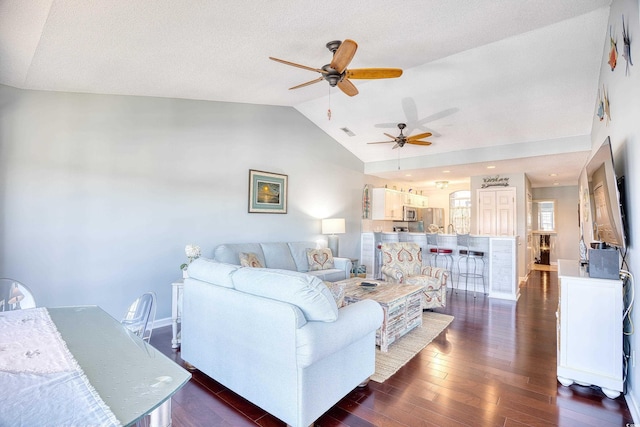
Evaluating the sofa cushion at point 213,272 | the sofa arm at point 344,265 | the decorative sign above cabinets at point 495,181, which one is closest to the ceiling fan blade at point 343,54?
the sofa cushion at point 213,272

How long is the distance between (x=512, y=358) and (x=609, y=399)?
742 mm

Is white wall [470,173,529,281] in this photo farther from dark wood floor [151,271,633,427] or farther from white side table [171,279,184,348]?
white side table [171,279,184,348]

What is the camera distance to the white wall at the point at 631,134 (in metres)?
2.08

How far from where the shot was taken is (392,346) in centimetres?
324

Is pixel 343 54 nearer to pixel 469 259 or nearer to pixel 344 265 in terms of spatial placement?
pixel 344 265

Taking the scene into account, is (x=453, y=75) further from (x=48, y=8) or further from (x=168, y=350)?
(x=168, y=350)

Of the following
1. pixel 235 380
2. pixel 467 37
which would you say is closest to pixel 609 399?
pixel 235 380

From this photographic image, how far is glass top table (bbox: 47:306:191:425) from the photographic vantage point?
987mm

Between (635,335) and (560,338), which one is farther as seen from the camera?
(560,338)

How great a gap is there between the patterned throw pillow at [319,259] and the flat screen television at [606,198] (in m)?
3.56

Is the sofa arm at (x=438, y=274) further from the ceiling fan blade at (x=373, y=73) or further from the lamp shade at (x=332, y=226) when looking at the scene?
the ceiling fan blade at (x=373, y=73)

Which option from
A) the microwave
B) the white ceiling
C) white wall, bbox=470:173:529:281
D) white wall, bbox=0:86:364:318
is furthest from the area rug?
the microwave

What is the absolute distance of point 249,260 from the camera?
4301 mm

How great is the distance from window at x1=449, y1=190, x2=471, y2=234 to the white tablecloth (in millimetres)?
10314
